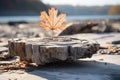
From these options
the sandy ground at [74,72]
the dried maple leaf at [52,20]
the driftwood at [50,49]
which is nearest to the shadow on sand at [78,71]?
the sandy ground at [74,72]

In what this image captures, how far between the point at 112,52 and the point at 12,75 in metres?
3.97

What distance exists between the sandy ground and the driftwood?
268 millimetres

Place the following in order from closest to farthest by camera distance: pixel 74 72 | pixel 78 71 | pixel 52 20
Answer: pixel 74 72 → pixel 78 71 → pixel 52 20

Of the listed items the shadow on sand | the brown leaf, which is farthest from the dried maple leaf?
the shadow on sand

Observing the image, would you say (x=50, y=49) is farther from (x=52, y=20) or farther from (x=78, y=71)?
(x=52, y=20)

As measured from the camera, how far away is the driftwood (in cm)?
766

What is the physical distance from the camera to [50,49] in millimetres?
7633

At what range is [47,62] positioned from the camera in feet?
25.8

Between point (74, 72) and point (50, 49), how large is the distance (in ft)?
2.26

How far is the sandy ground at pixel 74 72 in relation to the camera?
7.18 meters

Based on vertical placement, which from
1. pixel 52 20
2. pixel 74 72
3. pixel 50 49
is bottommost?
pixel 74 72

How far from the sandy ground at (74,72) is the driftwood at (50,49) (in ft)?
0.88

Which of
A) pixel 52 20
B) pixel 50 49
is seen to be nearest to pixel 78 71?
pixel 50 49

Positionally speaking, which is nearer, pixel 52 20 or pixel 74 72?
pixel 74 72
